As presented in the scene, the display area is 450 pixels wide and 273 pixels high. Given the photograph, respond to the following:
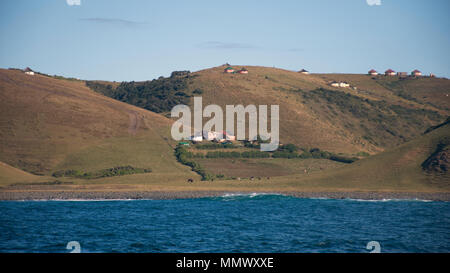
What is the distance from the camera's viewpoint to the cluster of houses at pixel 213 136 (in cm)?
13312

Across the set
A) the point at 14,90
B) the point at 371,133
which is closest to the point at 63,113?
the point at 14,90

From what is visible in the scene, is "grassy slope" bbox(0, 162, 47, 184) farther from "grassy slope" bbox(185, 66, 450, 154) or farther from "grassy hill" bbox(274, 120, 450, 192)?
"grassy slope" bbox(185, 66, 450, 154)

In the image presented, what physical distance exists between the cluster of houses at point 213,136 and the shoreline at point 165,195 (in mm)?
46992

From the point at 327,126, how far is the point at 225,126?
35.4m

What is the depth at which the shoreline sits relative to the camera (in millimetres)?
80188

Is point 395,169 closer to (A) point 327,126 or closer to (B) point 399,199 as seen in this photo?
(B) point 399,199

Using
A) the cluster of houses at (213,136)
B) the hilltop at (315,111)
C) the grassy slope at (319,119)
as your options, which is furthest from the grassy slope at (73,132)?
the grassy slope at (319,119)

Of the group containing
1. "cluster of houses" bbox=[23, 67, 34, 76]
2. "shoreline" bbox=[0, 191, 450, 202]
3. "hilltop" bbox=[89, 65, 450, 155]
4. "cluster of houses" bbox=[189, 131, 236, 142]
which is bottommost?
"shoreline" bbox=[0, 191, 450, 202]

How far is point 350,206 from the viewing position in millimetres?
69312

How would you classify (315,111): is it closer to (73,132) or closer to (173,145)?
(173,145)

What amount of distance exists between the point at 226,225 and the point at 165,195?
34.6m

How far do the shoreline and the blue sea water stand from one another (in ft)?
15.6

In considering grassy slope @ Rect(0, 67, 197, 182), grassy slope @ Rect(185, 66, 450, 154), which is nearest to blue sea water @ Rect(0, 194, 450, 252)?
grassy slope @ Rect(0, 67, 197, 182)

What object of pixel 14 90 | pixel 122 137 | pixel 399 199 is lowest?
pixel 399 199
